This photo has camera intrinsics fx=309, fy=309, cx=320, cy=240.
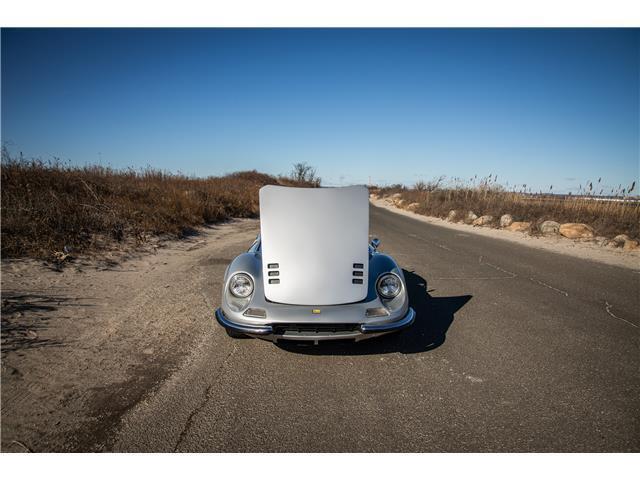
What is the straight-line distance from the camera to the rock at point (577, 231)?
9.89 meters

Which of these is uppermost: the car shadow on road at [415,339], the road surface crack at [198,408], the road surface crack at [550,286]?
the road surface crack at [198,408]

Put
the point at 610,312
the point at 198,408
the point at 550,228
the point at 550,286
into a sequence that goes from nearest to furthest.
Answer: the point at 198,408 → the point at 610,312 → the point at 550,286 → the point at 550,228

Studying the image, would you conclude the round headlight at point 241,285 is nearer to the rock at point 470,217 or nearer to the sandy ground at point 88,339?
the sandy ground at point 88,339

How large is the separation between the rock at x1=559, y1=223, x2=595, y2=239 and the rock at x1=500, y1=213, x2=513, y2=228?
2.45m

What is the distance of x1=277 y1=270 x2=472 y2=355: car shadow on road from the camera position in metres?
3.02

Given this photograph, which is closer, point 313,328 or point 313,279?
point 313,328

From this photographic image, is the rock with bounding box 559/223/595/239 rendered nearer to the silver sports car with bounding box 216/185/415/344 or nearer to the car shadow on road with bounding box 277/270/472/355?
the car shadow on road with bounding box 277/270/472/355

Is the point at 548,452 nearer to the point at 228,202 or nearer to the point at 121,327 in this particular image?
the point at 121,327

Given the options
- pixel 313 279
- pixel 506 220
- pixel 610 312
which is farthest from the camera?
pixel 506 220

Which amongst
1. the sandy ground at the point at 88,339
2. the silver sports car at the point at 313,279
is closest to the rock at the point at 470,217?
the sandy ground at the point at 88,339

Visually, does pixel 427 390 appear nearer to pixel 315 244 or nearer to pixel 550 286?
pixel 315 244

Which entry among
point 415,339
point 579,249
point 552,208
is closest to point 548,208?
point 552,208

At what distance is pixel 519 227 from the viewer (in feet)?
39.8

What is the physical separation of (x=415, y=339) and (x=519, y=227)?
37.1ft
